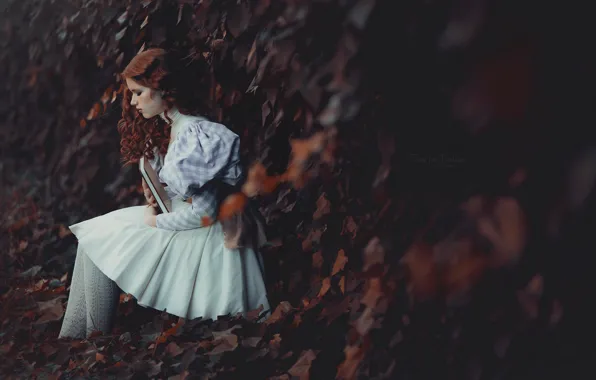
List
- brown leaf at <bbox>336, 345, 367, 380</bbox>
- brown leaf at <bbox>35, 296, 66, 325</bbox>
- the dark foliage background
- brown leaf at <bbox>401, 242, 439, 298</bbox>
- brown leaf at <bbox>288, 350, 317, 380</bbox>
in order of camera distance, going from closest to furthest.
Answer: the dark foliage background
brown leaf at <bbox>401, 242, 439, 298</bbox>
brown leaf at <bbox>336, 345, 367, 380</bbox>
brown leaf at <bbox>288, 350, 317, 380</bbox>
brown leaf at <bbox>35, 296, 66, 325</bbox>

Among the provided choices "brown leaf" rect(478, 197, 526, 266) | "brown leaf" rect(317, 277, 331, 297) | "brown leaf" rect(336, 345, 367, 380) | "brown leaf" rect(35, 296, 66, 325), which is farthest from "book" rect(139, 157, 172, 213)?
"brown leaf" rect(478, 197, 526, 266)

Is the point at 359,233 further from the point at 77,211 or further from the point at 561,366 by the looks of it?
the point at 77,211

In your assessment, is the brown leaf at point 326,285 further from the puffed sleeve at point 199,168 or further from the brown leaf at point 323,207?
the puffed sleeve at point 199,168

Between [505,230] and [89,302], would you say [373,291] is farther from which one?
[89,302]

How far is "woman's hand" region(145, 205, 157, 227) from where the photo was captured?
2.50 meters

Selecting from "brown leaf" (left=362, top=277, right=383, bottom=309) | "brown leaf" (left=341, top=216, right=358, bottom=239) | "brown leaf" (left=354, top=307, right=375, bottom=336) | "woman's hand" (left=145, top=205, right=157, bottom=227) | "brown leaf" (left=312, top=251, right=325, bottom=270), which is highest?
"woman's hand" (left=145, top=205, right=157, bottom=227)

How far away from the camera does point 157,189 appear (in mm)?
2525

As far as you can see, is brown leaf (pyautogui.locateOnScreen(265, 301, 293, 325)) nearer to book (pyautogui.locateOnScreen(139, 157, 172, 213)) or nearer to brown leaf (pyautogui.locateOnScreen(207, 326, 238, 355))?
brown leaf (pyautogui.locateOnScreen(207, 326, 238, 355))

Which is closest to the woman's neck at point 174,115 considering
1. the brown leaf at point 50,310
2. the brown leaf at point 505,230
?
the brown leaf at point 50,310

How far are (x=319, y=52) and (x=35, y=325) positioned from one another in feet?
6.20

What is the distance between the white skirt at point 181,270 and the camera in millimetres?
2467

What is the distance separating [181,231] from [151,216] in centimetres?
13

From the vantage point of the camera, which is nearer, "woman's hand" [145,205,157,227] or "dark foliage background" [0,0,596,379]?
"dark foliage background" [0,0,596,379]

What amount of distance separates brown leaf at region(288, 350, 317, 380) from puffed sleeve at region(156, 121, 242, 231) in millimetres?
548
